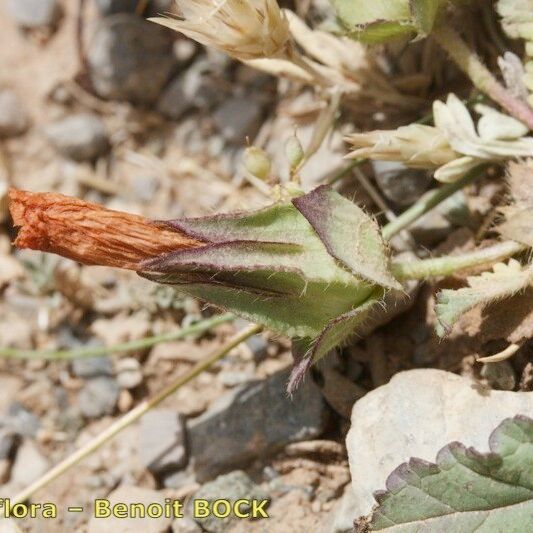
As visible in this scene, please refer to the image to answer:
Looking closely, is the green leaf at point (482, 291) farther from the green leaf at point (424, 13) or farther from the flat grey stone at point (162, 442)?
the flat grey stone at point (162, 442)

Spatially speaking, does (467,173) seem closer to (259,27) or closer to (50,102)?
(259,27)

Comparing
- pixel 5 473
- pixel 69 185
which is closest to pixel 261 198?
pixel 69 185

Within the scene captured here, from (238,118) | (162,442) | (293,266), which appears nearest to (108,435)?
(162,442)

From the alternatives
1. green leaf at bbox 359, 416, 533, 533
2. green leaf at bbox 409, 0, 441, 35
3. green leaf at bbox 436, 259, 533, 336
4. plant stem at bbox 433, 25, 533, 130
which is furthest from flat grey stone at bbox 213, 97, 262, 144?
green leaf at bbox 359, 416, 533, 533

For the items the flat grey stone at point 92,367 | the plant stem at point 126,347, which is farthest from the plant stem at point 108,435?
the flat grey stone at point 92,367

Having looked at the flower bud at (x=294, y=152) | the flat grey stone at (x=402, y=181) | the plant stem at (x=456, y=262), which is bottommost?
the flat grey stone at (x=402, y=181)

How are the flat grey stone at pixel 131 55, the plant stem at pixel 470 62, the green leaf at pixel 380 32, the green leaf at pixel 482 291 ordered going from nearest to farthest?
the green leaf at pixel 482 291 < the green leaf at pixel 380 32 < the plant stem at pixel 470 62 < the flat grey stone at pixel 131 55

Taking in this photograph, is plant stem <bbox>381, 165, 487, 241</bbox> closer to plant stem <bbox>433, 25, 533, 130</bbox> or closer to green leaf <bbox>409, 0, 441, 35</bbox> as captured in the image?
plant stem <bbox>433, 25, 533, 130</bbox>
